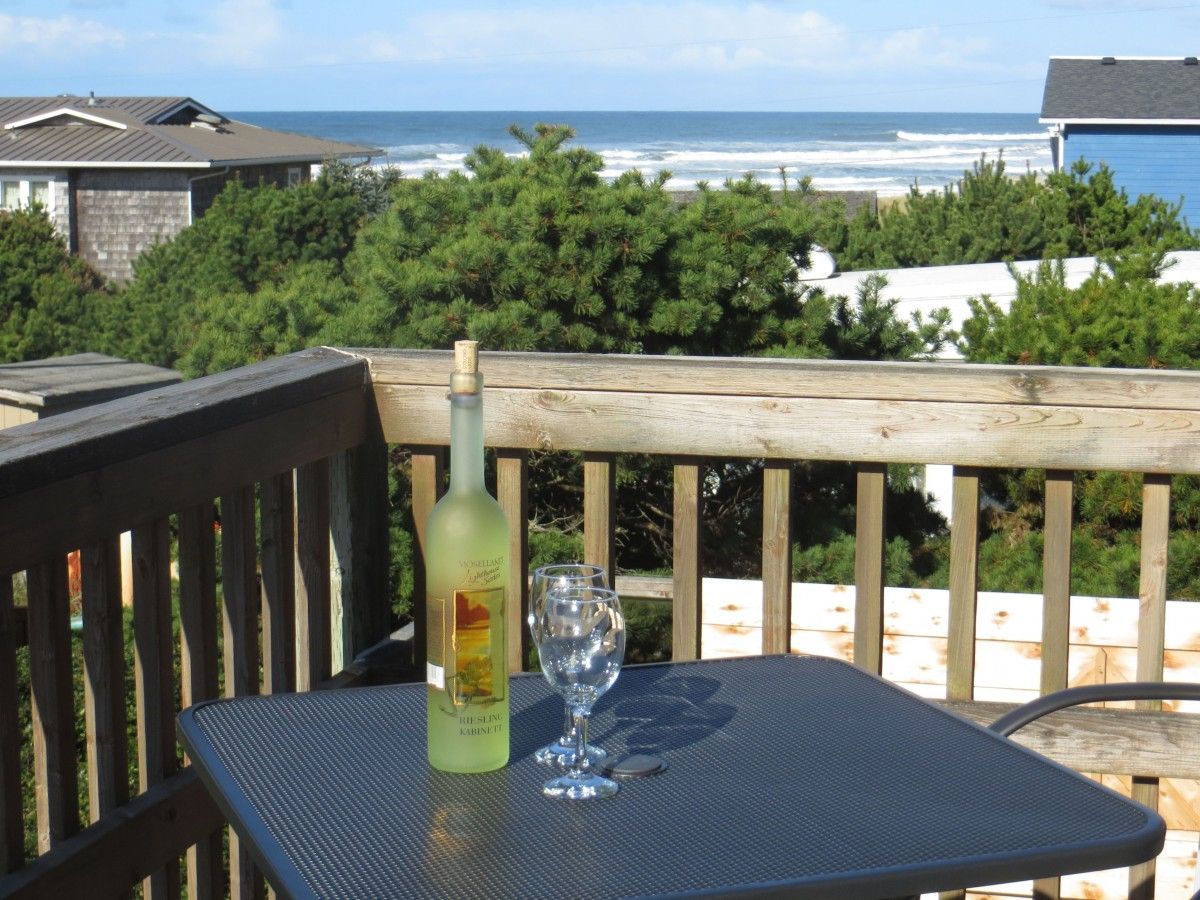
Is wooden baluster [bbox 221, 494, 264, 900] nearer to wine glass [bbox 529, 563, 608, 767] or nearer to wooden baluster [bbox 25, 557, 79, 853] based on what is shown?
wooden baluster [bbox 25, 557, 79, 853]

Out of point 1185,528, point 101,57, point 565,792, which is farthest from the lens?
point 101,57

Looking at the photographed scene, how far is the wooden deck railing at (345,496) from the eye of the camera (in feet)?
4.91

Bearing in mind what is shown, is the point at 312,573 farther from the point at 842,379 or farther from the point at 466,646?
the point at 466,646

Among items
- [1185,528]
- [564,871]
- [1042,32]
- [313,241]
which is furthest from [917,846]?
[1042,32]

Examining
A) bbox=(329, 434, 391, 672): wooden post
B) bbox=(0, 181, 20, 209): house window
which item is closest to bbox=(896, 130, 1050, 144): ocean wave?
bbox=(0, 181, 20, 209): house window

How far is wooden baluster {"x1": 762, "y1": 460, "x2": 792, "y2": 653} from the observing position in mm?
2004

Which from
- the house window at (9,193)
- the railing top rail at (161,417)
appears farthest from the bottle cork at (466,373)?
the house window at (9,193)

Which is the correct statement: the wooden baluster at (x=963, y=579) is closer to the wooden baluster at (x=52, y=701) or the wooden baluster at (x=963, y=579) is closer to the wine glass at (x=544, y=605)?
the wine glass at (x=544, y=605)

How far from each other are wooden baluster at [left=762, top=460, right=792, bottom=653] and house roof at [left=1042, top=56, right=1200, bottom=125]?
66.9ft

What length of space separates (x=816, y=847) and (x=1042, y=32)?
243 feet

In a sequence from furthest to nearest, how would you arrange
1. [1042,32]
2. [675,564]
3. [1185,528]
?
1. [1042,32]
2. [1185,528]
3. [675,564]

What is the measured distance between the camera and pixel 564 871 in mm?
1003

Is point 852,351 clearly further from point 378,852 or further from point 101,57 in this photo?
point 101,57

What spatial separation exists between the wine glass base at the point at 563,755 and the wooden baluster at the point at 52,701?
57 cm
